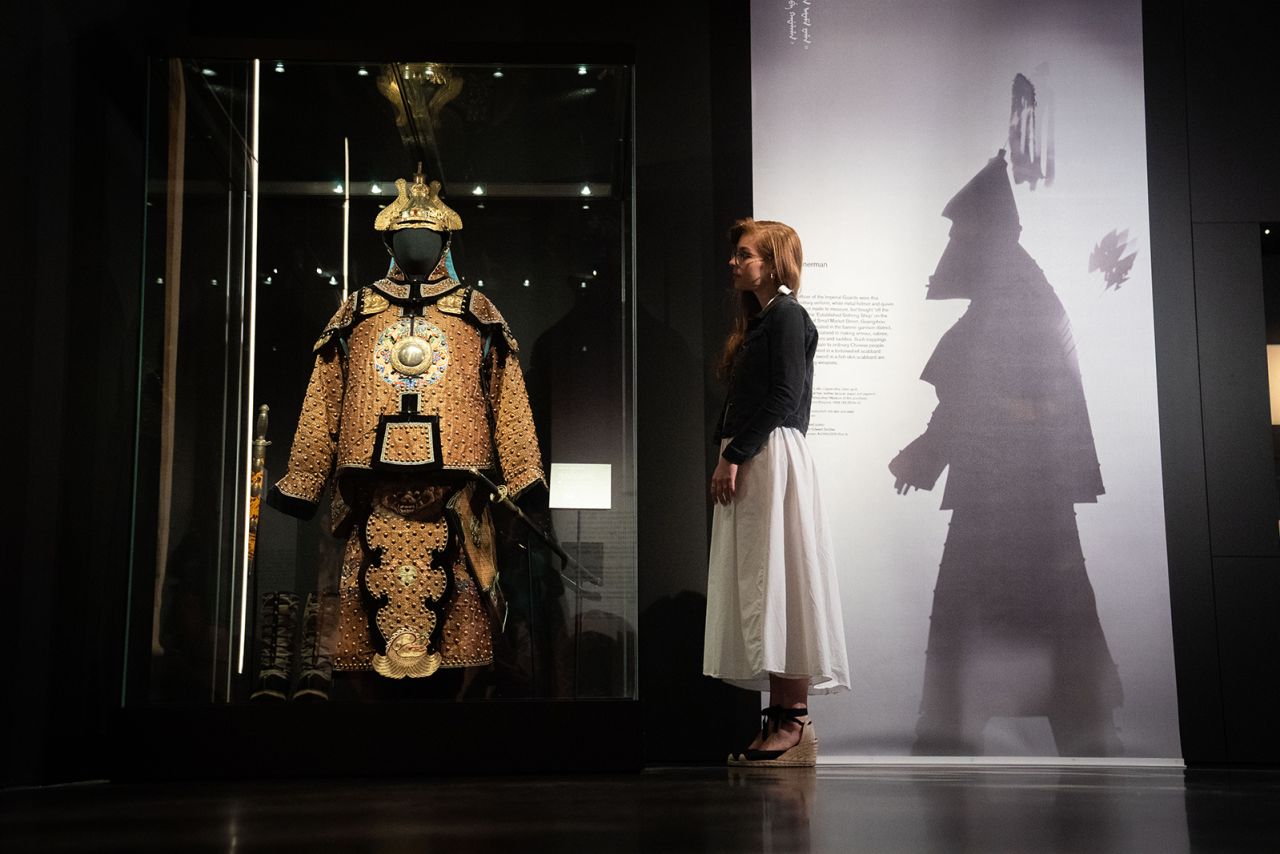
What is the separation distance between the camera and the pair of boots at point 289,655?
395cm

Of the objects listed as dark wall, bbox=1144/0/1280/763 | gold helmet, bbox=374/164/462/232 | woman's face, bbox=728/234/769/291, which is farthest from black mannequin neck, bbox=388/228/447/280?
dark wall, bbox=1144/0/1280/763

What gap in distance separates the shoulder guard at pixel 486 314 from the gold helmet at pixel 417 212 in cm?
25

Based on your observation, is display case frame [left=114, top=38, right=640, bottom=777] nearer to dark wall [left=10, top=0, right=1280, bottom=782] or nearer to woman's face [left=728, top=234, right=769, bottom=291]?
dark wall [left=10, top=0, right=1280, bottom=782]

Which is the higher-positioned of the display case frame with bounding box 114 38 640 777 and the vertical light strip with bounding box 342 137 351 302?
the vertical light strip with bounding box 342 137 351 302

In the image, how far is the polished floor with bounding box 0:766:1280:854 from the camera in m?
2.38

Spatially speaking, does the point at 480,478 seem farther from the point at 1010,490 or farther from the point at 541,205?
the point at 1010,490

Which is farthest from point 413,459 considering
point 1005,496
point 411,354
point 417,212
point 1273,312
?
point 1273,312

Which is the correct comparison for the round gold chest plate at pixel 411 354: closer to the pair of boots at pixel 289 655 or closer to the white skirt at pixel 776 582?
the pair of boots at pixel 289 655

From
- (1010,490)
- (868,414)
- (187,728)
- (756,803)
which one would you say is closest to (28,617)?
(187,728)

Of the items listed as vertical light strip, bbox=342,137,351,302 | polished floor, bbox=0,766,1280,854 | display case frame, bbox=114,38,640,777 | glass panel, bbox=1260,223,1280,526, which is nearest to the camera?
polished floor, bbox=0,766,1280,854

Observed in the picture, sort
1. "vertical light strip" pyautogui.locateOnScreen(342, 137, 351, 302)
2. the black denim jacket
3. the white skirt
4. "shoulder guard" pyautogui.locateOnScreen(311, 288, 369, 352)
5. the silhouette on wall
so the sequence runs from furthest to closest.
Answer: the silhouette on wall, "vertical light strip" pyautogui.locateOnScreen(342, 137, 351, 302), "shoulder guard" pyautogui.locateOnScreen(311, 288, 369, 352), the black denim jacket, the white skirt

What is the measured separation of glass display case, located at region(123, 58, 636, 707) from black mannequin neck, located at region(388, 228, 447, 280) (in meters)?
0.11

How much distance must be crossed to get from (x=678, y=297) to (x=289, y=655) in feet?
6.63

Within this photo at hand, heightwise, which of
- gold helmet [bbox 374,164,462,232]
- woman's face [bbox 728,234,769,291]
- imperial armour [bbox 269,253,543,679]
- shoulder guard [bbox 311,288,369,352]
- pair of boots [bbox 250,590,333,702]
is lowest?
pair of boots [bbox 250,590,333,702]
